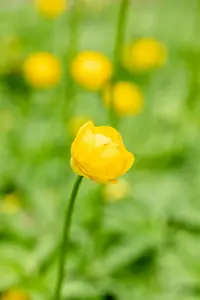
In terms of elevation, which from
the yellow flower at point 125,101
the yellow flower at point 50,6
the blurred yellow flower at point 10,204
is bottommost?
the blurred yellow flower at point 10,204

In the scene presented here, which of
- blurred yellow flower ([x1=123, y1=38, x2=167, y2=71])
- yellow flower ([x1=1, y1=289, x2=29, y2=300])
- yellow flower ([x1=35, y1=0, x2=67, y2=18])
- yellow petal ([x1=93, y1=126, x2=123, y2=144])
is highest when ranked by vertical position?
yellow petal ([x1=93, y1=126, x2=123, y2=144])

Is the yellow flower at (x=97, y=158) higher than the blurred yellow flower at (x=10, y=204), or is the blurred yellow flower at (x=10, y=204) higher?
the yellow flower at (x=97, y=158)

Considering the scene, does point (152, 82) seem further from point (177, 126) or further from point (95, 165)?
point (95, 165)

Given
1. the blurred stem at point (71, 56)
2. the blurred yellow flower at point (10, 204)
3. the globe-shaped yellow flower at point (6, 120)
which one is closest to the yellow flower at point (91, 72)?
the blurred stem at point (71, 56)

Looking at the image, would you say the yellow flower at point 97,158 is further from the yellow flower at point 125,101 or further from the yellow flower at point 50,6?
the yellow flower at point 50,6

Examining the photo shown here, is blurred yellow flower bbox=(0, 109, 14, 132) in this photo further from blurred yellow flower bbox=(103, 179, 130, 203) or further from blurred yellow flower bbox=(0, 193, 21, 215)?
blurred yellow flower bbox=(103, 179, 130, 203)

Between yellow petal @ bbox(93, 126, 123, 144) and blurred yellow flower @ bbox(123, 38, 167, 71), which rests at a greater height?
yellow petal @ bbox(93, 126, 123, 144)

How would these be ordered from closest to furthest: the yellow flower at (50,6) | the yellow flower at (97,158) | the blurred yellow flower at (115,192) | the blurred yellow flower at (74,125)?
the yellow flower at (97,158) → the blurred yellow flower at (115,192) → the blurred yellow flower at (74,125) → the yellow flower at (50,6)

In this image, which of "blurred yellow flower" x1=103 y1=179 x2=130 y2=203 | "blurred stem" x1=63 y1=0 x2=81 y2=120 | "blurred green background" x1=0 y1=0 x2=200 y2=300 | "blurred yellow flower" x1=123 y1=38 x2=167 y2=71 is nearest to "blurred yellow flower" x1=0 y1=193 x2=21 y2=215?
"blurred green background" x1=0 y1=0 x2=200 y2=300
